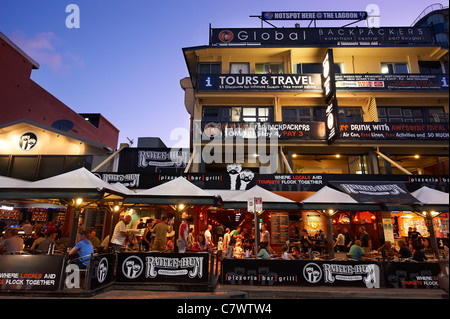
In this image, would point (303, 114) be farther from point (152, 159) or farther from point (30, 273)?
point (30, 273)

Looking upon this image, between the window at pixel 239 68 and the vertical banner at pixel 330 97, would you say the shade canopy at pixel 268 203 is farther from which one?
the window at pixel 239 68

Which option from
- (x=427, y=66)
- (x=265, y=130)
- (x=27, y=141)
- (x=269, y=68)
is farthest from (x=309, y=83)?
(x=27, y=141)

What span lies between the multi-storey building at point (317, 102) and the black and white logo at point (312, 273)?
25.2 feet

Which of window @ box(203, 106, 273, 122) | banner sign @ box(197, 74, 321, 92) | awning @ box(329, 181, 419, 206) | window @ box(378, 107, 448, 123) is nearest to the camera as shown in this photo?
awning @ box(329, 181, 419, 206)

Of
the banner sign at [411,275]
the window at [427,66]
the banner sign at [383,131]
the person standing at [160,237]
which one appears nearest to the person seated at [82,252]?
the person standing at [160,237]

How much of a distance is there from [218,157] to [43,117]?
1798 centimetres

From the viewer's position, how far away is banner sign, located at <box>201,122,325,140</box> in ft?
59.4

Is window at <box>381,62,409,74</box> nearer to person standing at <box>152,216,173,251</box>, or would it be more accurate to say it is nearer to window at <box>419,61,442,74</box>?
window at <box>419,61,442,74</box>

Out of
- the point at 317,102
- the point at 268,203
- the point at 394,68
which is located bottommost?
the point at 268,203

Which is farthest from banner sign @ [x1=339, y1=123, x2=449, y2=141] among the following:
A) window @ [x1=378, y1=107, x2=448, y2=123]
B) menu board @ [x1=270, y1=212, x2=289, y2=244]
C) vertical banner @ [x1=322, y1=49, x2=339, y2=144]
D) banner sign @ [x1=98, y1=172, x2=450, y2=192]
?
menu board @ [x1=270, y1=212, x2=289, y2=244]

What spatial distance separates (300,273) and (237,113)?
556 inches

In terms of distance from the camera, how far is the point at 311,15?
22.9 metres

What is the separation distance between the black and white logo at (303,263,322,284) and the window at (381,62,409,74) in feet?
61.4
